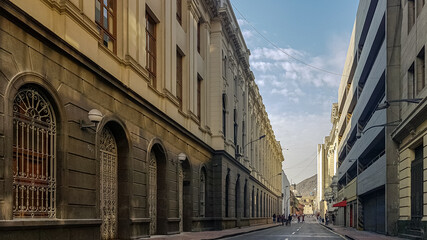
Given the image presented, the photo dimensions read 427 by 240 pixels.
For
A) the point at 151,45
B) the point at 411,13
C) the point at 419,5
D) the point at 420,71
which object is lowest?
the point at 420,71

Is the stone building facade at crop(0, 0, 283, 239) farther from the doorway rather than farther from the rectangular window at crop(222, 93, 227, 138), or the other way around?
the doorway

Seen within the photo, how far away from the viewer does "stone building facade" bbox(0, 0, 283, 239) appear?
11039 mm

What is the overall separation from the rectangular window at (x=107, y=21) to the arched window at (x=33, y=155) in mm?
4929

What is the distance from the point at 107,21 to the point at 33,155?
6997mm

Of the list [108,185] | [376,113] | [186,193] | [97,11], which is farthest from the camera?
[376,113]

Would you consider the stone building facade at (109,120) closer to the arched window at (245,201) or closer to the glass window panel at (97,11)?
the glass window panel at (97,11)

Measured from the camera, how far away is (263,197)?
68.0 meters

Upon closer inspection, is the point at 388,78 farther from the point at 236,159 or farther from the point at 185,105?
the point at 236,159

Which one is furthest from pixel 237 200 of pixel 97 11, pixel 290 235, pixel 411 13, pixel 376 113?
pixel 97 11

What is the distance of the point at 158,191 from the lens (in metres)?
22.5

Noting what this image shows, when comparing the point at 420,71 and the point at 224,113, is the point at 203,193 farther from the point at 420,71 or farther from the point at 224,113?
the point at 420,71

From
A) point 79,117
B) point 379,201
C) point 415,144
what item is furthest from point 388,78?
point 79,117

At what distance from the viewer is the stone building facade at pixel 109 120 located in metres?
11.0

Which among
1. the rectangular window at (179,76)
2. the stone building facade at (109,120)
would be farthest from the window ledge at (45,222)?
the rectangular window at (179,76)
